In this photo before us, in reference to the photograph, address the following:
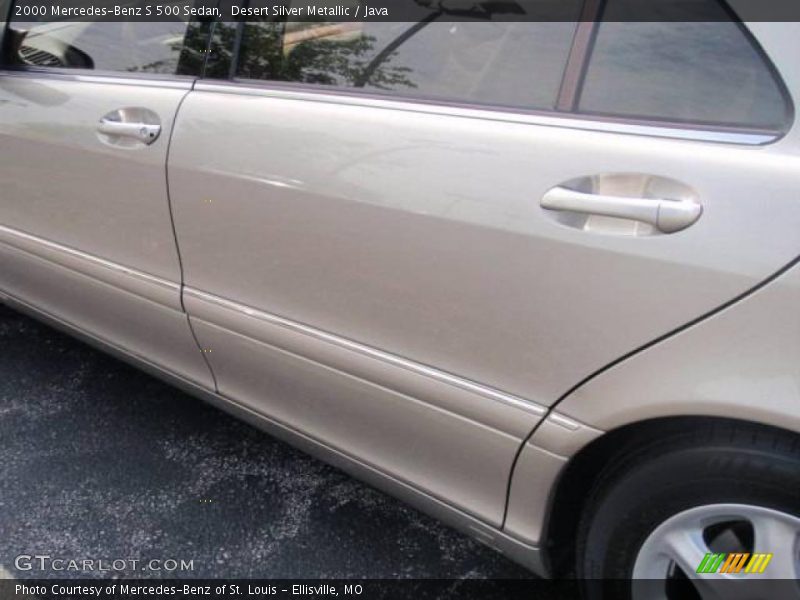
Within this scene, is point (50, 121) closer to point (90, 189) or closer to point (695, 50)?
point (90, 189)

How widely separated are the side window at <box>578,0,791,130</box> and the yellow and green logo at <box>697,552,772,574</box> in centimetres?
74

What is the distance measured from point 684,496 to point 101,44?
2016 mm

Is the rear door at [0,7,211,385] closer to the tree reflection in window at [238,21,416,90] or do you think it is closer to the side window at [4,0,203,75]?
the side window at [4,0,203,75]

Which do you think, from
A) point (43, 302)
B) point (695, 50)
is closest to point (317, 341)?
point (695, 50)

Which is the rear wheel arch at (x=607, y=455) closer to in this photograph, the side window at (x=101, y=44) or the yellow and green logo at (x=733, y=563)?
the yellow and green logo at (x=733, y=563)

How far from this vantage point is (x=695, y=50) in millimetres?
1275

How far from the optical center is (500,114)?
55.5 inches

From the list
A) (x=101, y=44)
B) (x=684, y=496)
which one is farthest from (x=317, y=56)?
(x=684, y=496)

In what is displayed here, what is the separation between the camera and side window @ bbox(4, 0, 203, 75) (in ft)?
6.56

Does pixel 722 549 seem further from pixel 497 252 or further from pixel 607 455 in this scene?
pixel 497 252

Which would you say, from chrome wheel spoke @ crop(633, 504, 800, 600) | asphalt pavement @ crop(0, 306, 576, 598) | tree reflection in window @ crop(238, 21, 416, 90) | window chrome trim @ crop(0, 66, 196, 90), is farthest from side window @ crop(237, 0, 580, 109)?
asphalt pavement @ crop(0, 306, 576, 598)

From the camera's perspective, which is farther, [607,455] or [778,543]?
[607,455]

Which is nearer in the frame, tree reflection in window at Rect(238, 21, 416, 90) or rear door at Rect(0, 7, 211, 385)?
tree reflection in window at Rect(238, 21, 416, 90)

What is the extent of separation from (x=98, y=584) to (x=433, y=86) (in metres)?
→ 1.51
